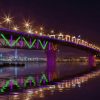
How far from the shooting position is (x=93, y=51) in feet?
529

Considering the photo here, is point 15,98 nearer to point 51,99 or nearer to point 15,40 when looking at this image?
point 51,99

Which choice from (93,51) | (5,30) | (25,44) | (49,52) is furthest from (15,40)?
(93,51)

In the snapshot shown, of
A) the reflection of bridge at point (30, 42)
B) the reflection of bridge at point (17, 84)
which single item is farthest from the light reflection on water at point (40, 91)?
the reflection of bridge at point (30, 42)

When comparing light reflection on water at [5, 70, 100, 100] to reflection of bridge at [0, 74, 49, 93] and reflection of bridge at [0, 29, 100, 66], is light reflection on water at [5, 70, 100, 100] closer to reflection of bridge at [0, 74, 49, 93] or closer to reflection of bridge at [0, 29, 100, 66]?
reflection of bridge at [0, 74, 49, 93]

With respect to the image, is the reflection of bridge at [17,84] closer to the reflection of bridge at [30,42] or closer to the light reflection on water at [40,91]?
the light reflection on water at [40,91]

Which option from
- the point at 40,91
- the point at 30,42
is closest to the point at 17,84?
the point at 40,91

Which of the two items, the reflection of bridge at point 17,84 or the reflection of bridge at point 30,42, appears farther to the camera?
the reflection of bridge at point 30,42

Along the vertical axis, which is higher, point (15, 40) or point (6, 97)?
point (15, 40)

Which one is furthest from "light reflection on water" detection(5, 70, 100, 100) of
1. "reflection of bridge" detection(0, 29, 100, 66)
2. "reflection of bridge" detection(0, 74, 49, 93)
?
"reflection of bridge" detection(0, 29, 100, 66)

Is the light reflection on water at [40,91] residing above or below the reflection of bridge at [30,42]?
below

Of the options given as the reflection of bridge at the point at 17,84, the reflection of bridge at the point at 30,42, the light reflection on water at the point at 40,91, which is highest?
the reflection of bridge at the point at 30,42

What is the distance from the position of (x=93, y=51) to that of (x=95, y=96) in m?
132

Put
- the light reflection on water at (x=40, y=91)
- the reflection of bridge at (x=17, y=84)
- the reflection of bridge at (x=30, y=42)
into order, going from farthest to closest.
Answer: the reflection of bridge at (x=30, y=42), the reflection of bridge at (x=17, y=84), the light reflection on water at (x=40, y=91)

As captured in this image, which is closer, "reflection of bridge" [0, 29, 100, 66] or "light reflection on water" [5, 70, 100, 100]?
"light reflection on water" [5, 70, 100, 100]
